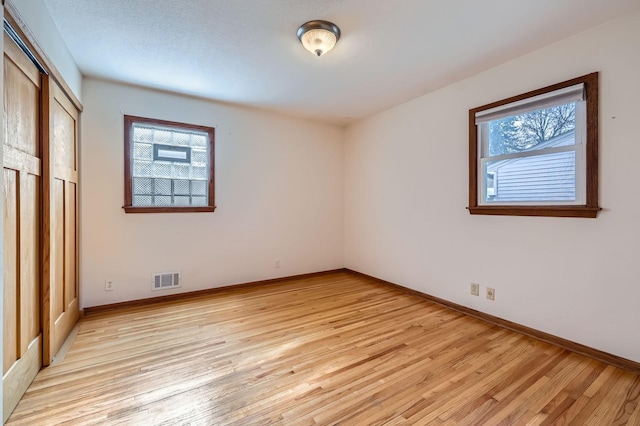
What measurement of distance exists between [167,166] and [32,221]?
176 cm

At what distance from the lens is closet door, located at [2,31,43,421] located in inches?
60.4

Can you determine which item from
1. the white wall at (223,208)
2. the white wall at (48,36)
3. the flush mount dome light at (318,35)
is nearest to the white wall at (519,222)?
the white wall at (223,208)

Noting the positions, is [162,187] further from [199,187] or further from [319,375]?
[319,375]

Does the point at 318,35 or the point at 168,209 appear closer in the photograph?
the point at 318,35

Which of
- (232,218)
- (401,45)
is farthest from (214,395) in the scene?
(401,45)

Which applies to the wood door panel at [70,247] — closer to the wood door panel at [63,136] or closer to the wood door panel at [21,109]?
the wood door panel at [63,136]

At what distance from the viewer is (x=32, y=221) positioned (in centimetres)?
184

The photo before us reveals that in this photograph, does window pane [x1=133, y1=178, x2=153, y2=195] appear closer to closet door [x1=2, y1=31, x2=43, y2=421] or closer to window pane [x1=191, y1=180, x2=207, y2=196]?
window pane [x1=191, y1=180, x2=207, y2=196]

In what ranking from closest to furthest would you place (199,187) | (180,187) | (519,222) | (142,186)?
1. (519,222)
2. (142,186)
3. (180,187)
4. (199,187)

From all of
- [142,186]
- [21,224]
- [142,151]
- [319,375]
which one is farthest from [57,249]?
[319,375]

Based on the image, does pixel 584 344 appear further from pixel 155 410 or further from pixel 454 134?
pixel 155 410

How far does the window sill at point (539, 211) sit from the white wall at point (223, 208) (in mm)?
2413

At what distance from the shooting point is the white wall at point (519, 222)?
2033 mm

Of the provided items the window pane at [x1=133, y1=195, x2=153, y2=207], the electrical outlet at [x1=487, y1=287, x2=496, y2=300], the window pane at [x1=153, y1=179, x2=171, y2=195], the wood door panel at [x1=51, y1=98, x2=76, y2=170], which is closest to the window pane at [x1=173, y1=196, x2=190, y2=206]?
the window pane at [x1=153, y1=179, x2=171, y2=195]
